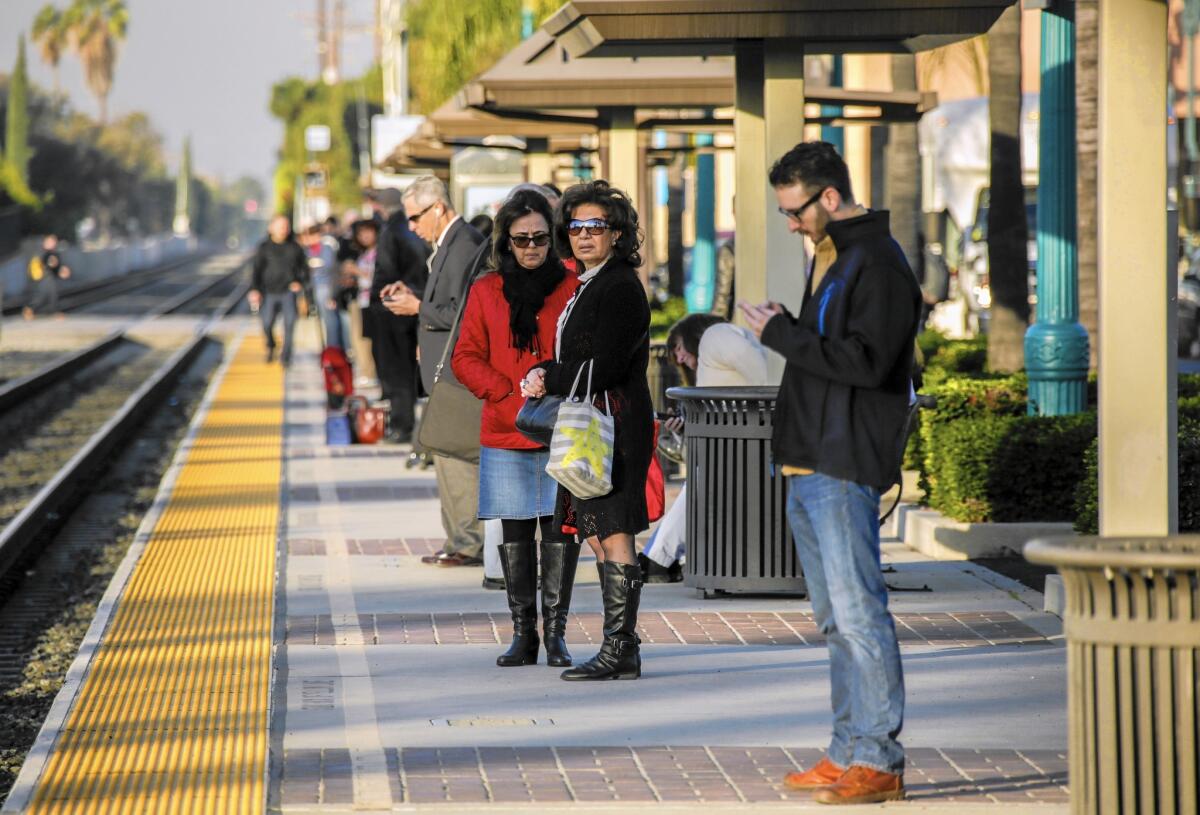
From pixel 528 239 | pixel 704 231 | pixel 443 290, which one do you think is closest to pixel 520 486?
pixel 528 239

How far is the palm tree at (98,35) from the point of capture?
161875 mm

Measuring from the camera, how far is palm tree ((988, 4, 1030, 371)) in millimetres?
14820

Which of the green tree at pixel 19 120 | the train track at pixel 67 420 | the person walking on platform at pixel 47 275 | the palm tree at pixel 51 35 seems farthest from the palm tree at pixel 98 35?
the train track at pixel 67 420

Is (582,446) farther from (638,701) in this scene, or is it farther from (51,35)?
(51,35)

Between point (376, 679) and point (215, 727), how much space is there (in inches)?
33.7

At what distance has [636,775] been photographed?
20.9ft

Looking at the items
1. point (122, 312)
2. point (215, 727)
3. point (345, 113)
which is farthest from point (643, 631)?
point (345, 113)

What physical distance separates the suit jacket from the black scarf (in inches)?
101

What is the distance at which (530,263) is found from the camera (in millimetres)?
8125

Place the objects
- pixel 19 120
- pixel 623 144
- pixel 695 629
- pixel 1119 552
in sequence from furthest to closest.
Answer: pixel 19 120 < pixel 623 144 < pixel 695 629 < pixel 1119 552

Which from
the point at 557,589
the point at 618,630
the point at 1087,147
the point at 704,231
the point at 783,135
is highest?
the point at 1087,147

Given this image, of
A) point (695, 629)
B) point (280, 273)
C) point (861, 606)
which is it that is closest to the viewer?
point (861, 606)

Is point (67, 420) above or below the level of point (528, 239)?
below

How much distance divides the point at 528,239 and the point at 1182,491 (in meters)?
3.40
